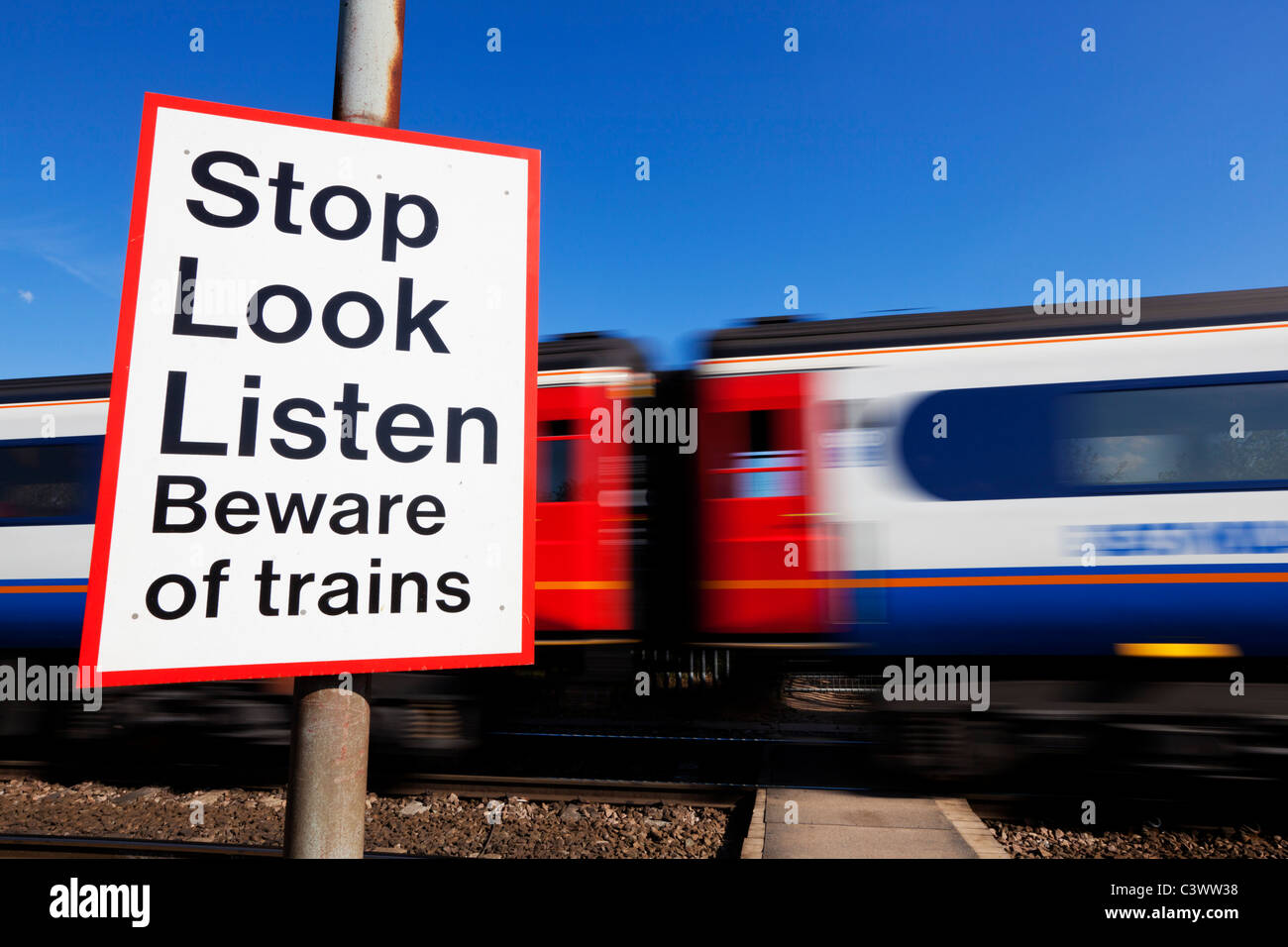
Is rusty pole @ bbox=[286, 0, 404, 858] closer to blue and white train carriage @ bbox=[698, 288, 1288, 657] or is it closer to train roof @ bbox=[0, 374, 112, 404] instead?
blue and white train carriage @ bbox=[698, 288, 1288, 657]

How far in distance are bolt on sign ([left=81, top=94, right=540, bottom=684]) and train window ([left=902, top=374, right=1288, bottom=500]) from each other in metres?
4.39

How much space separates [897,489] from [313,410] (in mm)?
4623

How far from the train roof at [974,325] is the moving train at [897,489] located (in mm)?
20

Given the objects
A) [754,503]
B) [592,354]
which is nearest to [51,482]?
[592,354]

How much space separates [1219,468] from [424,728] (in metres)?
6.46

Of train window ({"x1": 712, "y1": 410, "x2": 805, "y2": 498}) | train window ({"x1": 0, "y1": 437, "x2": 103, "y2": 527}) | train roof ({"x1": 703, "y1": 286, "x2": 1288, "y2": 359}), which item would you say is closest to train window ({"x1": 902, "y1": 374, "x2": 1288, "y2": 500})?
train roof ({"x1": 703, "y1": 286, "x2": 1288, "y2": 359})

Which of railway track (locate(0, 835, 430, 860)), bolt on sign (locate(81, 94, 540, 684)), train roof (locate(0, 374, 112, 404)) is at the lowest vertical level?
railway track (locate(0, 835, 430, 860))

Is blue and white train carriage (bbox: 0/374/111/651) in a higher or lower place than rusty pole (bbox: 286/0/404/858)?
higher

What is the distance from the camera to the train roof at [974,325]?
5098 millimetres

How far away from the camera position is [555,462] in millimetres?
6152

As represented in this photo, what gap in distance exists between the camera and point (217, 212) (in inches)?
63.1

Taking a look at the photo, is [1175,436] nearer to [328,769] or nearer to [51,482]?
[328,769]

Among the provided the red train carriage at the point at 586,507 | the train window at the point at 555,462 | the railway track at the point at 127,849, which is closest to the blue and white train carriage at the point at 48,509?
the railway track at the point at 127,849

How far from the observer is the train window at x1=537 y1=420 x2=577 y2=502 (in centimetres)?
611
